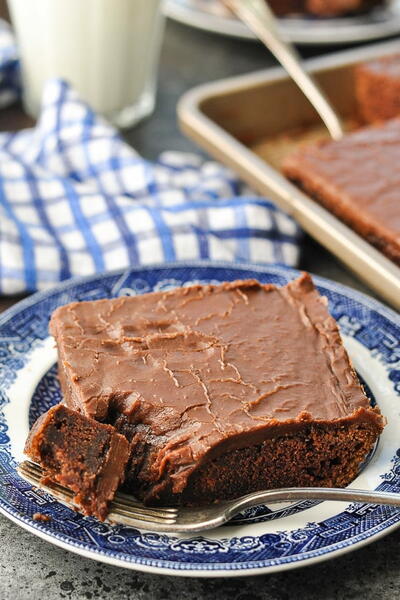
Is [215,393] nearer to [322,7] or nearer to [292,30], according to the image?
[292,30]

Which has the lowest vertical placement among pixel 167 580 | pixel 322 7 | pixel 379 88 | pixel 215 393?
pixel 167 580

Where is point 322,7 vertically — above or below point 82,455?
above

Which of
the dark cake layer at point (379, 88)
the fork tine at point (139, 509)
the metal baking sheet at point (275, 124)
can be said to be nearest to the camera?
the fork tine at point (139, 509)

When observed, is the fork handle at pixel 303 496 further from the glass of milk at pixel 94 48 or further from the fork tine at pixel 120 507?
the glass of milk at pixel 94 48

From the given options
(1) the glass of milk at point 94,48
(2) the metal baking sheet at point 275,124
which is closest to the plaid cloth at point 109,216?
(2) the metal baking sheet at point 275,124

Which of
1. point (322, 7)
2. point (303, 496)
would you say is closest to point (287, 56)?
point (322, 7)

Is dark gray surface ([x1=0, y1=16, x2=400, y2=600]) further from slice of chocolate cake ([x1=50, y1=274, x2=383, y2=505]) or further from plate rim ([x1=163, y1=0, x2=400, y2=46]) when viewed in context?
plate rim ([x1=163, y1=0, x2=400, y2=46])

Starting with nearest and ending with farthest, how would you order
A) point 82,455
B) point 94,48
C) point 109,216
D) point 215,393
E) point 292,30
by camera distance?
1. point 82,455
2. point 215,393
3. point 109,216
4. point 94,48
5. point 292,30
